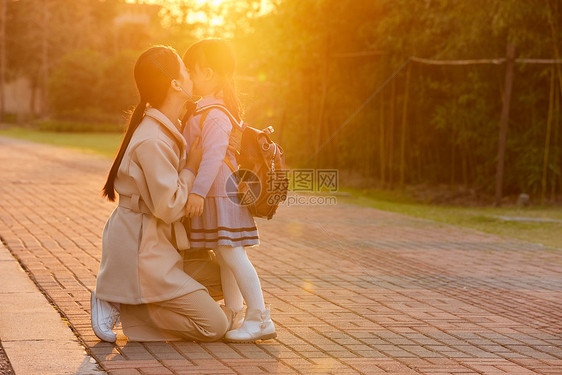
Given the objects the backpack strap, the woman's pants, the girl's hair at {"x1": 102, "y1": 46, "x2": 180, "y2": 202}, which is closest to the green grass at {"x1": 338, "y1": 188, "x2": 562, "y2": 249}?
the backpack strap

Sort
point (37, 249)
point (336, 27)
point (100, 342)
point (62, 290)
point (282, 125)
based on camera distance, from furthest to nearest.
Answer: point (282, 125) → point (336, 27) → point (37, 249) → point (62, 290) → point (100, 342)

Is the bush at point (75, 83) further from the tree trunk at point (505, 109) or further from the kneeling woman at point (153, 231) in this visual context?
the kneeling woman at point (153, 231)

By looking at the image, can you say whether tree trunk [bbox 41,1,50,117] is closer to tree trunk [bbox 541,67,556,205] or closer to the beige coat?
tree trunk [bbox 541,67,556,205]

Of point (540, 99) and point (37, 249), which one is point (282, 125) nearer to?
point (540, 99)

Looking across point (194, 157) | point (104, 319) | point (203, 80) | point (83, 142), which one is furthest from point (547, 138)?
point (83, 142)

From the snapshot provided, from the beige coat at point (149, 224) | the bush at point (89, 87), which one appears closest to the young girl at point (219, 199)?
the beige coat at point (149, 224)

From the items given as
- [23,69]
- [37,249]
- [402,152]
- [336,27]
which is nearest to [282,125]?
[336,27]

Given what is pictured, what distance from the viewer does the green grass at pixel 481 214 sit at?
10586 millimetres

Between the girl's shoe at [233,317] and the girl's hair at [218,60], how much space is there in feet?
3.72

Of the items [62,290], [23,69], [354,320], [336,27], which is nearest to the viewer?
[354,320]

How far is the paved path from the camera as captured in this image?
4559 mm

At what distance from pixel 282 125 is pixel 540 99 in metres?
6.61

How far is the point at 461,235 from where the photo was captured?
10258 millimetres

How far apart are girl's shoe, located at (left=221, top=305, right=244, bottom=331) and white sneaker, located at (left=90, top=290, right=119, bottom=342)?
616 mm
